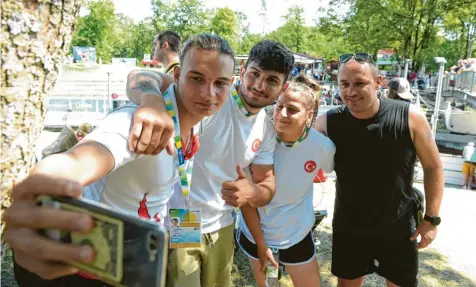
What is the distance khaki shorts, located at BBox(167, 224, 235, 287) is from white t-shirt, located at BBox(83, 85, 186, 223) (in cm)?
67

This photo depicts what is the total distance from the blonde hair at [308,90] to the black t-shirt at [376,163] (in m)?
0.25

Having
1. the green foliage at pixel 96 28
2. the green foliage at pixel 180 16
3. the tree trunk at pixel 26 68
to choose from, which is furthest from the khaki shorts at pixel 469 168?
the green foliage at pixel 96 28

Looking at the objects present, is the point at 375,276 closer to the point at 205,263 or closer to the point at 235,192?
the point at 205,263

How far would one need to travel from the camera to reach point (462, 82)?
19156 millimetres

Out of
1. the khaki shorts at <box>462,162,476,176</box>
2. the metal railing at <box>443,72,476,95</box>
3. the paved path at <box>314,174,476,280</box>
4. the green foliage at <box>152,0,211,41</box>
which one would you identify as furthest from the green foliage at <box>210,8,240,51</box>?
the paved path at <box>314,174,476,280</box>

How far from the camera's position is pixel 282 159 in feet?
9.37

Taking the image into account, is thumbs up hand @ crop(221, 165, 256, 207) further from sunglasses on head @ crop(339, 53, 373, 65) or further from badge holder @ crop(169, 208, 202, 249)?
sunglasses on head @ crop(339, 53, 373, 65)

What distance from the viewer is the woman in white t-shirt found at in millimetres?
2779

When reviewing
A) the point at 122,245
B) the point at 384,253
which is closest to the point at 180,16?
the point at 384,253

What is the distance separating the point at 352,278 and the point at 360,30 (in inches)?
1006

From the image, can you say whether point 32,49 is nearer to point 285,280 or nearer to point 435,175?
point 435,175

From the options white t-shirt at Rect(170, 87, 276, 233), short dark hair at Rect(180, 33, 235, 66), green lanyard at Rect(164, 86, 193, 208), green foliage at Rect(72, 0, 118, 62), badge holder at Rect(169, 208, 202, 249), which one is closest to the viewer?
green lanyard at Rect(164, 86, 193, 208)

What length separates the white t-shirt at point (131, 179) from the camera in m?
1.40

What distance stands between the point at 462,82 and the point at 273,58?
20.2m
